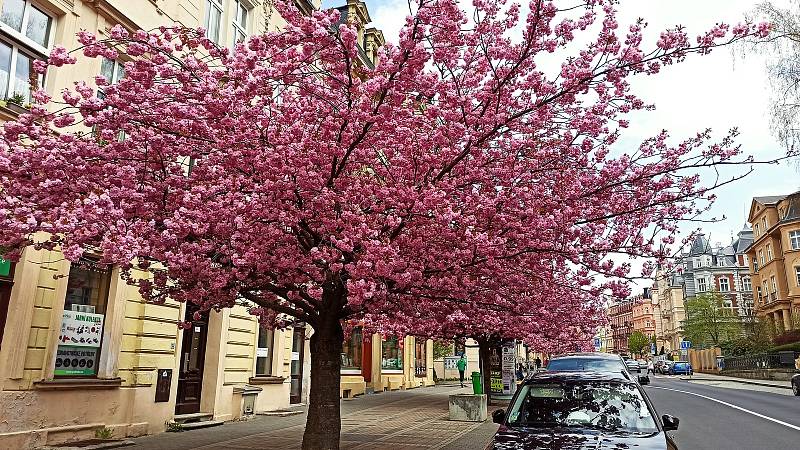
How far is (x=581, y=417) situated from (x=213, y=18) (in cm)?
1407

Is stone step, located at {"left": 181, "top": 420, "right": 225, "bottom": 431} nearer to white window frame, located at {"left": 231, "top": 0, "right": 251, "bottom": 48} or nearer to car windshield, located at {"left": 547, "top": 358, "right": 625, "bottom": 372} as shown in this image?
car windshield, located at {"left": 547, "top": 358, "right": 625, "bottom": 372}

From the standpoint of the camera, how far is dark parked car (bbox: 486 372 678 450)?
17.4ft

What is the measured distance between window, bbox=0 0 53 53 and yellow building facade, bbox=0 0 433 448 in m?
0.02

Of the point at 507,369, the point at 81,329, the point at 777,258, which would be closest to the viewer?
the point at 81,329

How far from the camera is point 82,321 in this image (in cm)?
1066

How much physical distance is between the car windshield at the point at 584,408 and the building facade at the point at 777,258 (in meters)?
51.9

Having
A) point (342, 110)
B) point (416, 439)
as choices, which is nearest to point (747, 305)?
point (416, 439)

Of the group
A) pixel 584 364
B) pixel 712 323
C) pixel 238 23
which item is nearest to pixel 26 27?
pixel 238 23

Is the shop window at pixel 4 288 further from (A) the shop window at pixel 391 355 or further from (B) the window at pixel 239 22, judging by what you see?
(A) the shop window at pixel 391 355

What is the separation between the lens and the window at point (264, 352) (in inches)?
657

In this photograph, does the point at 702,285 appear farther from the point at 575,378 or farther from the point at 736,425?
the point at 575,378

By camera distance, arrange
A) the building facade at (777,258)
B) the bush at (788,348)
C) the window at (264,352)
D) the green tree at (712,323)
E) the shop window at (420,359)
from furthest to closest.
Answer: the green tree at (712,323) < the building facade at (777,258) < the bush at (788,348) < the shop window at (420,359) < the window at (264,352)

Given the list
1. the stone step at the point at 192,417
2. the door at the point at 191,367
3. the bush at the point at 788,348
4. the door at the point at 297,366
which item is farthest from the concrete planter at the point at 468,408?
the bush at the point at 788,348

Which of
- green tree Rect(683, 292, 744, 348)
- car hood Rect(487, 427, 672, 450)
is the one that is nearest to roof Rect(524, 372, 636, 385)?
car hood Rect(487, 427, 672, 450)
